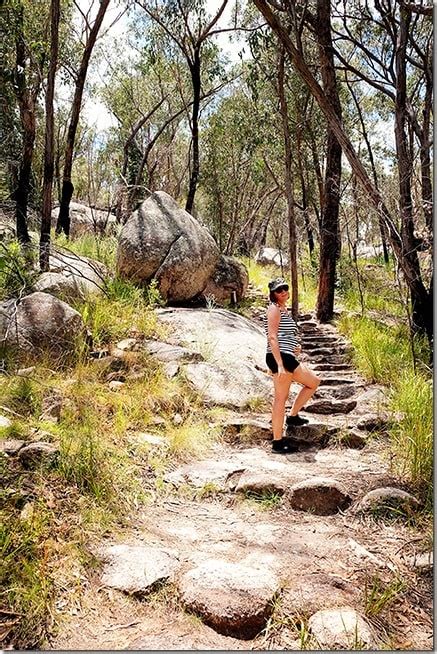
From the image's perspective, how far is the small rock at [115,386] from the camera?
5262 mm

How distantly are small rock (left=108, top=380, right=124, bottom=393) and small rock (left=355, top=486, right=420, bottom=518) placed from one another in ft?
8.71

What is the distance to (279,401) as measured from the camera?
4.76 metres

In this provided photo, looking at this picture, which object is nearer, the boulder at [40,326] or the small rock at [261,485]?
the small rock at [261,485]

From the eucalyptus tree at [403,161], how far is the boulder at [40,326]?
333cm

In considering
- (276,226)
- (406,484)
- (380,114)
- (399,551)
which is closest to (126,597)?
(399,551)

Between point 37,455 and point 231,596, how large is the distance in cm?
159

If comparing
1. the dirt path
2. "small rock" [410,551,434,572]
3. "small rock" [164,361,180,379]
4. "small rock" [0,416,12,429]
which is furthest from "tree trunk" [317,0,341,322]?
"small rock" [410,551,434,572]

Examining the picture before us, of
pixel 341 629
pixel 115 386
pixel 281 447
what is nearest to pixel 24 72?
pixel 115 386

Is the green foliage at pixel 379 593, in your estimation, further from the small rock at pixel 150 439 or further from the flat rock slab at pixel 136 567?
the small rock at pixel 150 439

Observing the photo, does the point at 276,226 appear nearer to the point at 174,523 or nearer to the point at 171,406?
the point at 171,406

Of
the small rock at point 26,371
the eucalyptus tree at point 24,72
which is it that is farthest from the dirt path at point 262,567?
the eucalyptus tree at point 24,72

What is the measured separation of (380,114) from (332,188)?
11.7 m

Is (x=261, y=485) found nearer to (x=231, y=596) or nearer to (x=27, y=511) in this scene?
(x=231, y=596)

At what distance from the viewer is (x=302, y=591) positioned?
2.49 meters
